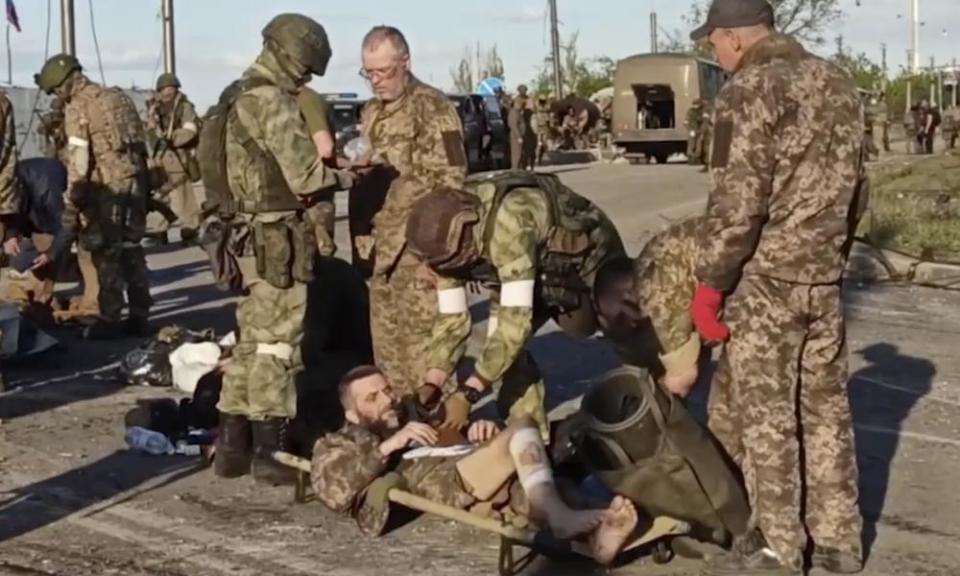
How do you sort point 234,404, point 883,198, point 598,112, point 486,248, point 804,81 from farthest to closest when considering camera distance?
point 598,112, point 883,198, point 234,404, point 486,248, point 804,81

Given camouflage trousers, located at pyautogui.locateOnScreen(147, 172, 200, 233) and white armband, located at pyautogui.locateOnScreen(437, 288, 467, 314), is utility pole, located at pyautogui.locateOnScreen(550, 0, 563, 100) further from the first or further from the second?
white armband, located at pyautogui.locateOnScreen(437, 288, 467, 314)

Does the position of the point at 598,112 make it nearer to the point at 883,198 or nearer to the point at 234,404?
the point at 883,198

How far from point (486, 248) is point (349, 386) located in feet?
2.82

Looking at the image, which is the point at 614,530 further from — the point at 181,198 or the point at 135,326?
the point at 181,198

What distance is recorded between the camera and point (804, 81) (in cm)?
553

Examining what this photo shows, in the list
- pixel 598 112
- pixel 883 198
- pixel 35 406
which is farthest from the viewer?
pixel 598 112

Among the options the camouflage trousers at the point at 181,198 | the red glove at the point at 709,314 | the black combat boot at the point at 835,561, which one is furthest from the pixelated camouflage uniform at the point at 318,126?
the camouflage trousers at the point at 181,198

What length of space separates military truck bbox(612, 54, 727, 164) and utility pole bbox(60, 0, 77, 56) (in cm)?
2167

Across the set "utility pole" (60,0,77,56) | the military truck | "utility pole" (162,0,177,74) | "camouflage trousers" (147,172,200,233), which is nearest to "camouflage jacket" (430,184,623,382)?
"camouflage trousers" (147,172,200,233)

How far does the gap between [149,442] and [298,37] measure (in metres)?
2.09

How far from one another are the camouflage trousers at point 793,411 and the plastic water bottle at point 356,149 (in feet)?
7.53

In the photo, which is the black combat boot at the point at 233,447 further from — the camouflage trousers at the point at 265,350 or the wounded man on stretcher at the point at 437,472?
the wounded man on stretcher at the point at 437,472

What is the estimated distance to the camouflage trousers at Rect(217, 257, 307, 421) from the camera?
7.24 meters

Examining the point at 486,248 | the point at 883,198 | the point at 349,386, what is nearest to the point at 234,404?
the point at 349,386
